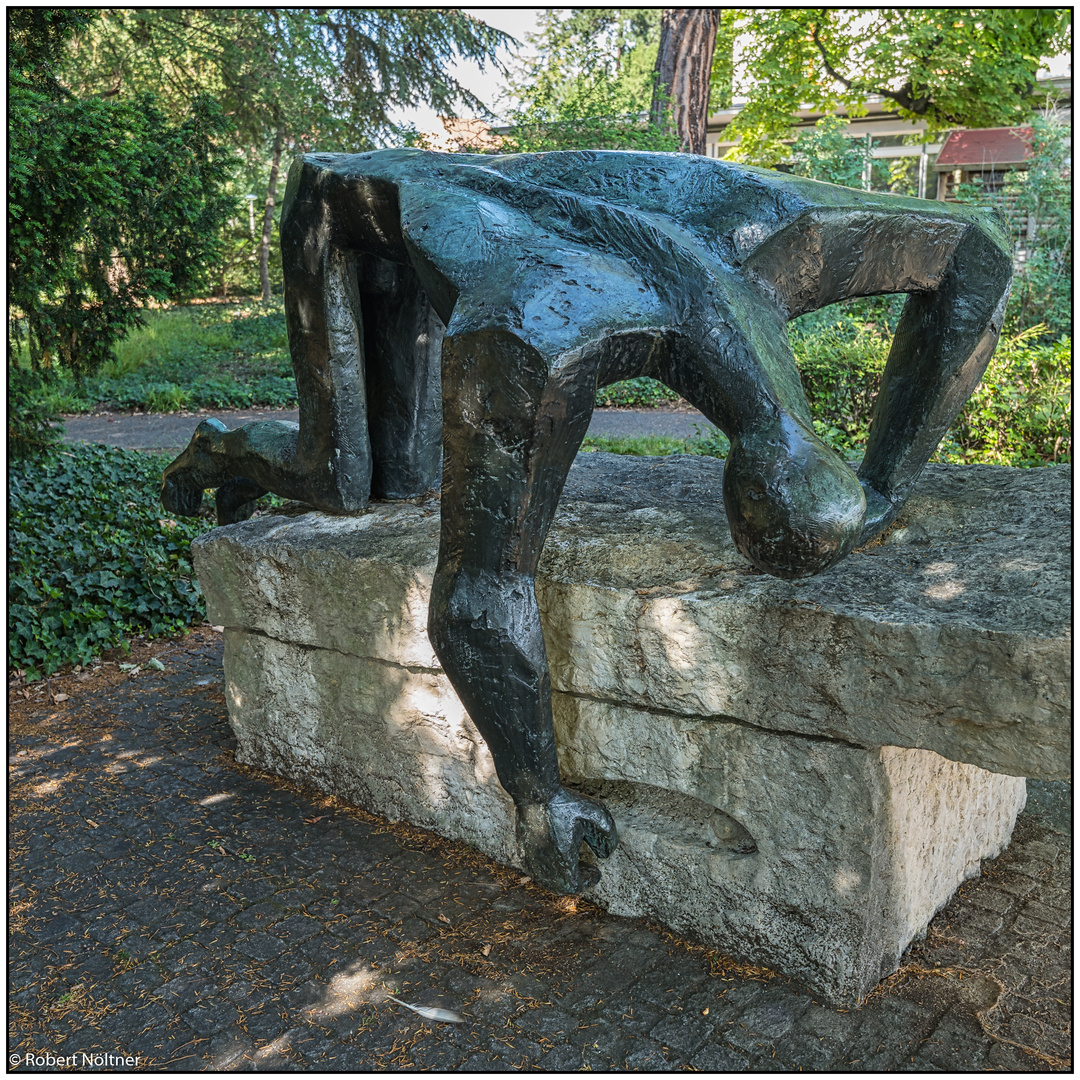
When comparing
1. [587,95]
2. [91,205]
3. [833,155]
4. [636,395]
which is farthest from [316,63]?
[91,205]

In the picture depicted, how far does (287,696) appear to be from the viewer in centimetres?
358

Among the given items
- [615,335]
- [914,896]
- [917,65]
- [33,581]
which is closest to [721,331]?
[615,335]

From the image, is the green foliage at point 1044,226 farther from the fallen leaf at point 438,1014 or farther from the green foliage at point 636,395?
the fallen leaf at point 438,1014

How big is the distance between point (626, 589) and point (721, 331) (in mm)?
709

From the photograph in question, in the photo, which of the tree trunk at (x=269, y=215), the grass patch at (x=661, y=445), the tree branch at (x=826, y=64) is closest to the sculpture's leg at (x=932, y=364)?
the grass patch at (x=661, y=445)

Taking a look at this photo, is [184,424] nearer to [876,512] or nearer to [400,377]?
[400,377]

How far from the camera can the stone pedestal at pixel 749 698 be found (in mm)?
2197

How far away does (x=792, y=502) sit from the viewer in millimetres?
2102

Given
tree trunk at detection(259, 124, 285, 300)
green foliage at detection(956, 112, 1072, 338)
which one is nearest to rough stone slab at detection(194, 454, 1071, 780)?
green foliage at detection(956, 112, 1072, 338)

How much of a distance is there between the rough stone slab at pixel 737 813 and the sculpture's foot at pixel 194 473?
2.89ft

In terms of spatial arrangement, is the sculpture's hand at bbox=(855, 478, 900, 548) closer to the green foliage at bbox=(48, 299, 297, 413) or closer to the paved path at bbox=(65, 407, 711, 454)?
the paved path at bbox=(65, 407, 711, 454)

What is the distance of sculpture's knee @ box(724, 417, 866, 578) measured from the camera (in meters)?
2.10

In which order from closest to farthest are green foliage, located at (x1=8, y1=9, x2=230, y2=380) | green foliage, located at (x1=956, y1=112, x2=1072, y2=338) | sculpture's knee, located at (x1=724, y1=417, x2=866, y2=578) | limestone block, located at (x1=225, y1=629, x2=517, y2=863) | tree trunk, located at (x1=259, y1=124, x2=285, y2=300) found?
sculpture's knee, located at (x1=724, y1=417, x2=866, y2=578) < limestone block, located at (x1=225, y1=629, x2=517, y2=863) < green foliage, located at (x1=8, y1=9, x2=230, y2=380) < green foliage, located at (x1=956, y1=112, x2=1072, y2=338) < tree trunk, located at (x1=259, y1=124, x2=285, y2=300)

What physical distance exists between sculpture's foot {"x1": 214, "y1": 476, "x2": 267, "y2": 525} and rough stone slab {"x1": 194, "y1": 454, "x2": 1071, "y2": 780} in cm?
21
